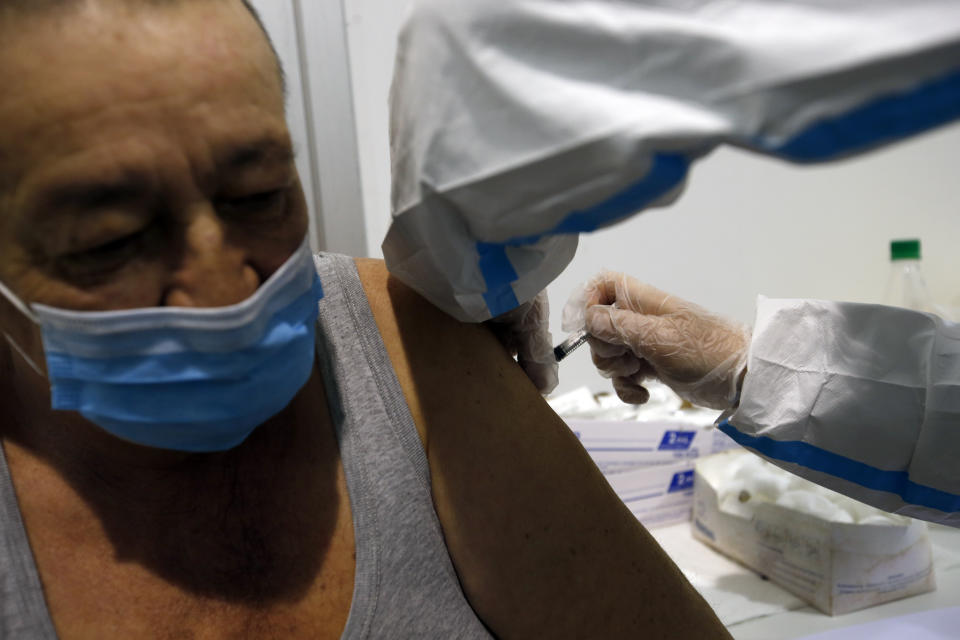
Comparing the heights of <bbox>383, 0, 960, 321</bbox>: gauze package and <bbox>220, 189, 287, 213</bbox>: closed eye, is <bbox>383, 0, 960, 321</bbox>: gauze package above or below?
above

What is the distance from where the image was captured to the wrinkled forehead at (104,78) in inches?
19.8

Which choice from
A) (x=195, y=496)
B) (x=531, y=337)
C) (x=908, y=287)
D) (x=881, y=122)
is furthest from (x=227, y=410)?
(x=908, y=287)

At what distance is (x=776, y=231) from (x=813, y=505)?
107cm

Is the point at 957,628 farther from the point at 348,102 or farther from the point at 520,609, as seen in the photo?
the point at 348,102

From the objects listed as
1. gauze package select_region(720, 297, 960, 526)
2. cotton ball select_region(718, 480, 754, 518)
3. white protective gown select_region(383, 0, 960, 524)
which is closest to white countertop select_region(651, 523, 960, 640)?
cotton ball select_region(718, 480, 754, 518)

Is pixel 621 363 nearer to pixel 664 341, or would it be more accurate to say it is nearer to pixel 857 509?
pixel 664 341

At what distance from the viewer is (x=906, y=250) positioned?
5.97ft

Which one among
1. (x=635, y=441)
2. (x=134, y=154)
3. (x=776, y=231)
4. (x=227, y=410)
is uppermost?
(x=134, y=154)

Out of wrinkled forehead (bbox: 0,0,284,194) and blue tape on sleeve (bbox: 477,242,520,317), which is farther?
blue tape on sleeve (bbox: 477,242,520,317)

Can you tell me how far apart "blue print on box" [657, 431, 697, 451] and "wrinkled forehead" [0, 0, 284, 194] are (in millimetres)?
1152

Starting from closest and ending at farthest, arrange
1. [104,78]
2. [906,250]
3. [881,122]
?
[881,122] < [104,78] < [906,250]

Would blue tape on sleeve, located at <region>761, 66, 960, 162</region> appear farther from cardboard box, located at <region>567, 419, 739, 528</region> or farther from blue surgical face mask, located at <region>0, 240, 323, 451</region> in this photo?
cardboard box, located at <region>567, 419, 739, 528</region>

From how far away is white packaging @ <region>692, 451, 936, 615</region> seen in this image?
3.58 ft

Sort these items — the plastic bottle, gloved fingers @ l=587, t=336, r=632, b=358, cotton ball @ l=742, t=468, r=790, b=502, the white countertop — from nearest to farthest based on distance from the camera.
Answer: gloved fingers @ l=587, t=336, r=632, b=358, the white countertop, cotton ball @ l=742, t=468, r=790, b=502, the plastic bottle
